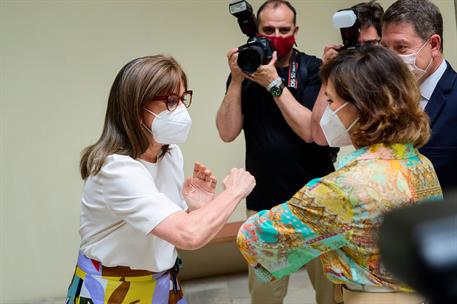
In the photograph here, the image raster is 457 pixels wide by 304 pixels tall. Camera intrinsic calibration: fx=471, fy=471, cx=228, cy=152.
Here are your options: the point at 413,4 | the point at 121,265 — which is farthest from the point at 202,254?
the point at 413,4

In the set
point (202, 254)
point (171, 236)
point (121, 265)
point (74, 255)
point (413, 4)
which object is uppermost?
point (413, 4)

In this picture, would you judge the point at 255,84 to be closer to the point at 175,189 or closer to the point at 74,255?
the point at 175,189

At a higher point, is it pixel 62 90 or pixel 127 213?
pixel 62 90

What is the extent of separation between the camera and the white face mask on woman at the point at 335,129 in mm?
1129

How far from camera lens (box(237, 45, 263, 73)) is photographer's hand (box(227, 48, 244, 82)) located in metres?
0.05

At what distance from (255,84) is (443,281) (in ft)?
6.23

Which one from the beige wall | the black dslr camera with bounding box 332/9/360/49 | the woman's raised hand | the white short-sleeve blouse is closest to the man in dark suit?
the black dslr camera with bounding box 332/9/360/49

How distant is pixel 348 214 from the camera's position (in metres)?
0.99

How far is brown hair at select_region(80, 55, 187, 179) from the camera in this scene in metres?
1.30

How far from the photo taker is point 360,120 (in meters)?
1.06

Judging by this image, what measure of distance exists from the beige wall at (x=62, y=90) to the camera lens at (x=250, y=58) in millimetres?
1152

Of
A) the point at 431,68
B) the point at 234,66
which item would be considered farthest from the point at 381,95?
the point at 234,66

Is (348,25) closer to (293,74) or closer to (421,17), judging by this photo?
(421,17)

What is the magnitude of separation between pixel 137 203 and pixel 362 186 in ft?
1.80
